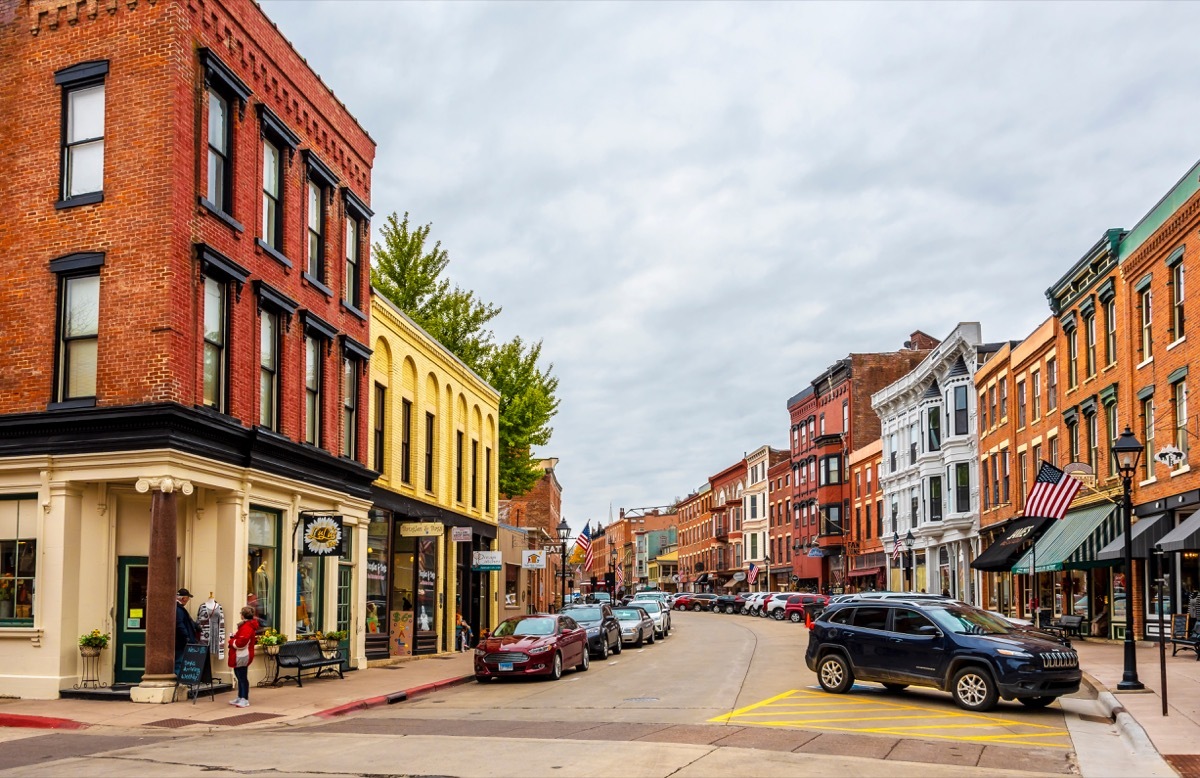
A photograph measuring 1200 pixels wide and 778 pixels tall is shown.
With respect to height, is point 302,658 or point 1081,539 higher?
point 1081,539

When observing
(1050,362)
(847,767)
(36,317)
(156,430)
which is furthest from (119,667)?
(1050,362)

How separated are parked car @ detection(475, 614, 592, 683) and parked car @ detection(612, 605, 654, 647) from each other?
36.4 ft

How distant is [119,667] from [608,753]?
1096 cm

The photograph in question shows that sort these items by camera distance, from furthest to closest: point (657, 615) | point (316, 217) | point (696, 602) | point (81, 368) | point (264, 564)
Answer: point (696, 602) < point (657, 615) < point (316, 217) < point (264, 564) < point (81, 368)

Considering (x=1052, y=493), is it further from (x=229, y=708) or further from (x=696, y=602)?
(x=696, y=602)

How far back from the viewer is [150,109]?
21156mm

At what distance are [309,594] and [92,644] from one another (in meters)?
6.24

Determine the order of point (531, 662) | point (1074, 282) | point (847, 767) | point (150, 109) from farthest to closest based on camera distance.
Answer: point (1074, 282) → point (531, 662) → point (150, 109) → point (847, 767)

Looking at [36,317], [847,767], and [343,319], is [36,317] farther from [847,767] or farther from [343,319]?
[847,767]

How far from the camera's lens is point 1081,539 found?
35688 mm

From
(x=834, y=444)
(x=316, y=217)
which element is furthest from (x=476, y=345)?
(x=834, y=444)

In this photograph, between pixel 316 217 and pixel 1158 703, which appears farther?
pixel 316 217

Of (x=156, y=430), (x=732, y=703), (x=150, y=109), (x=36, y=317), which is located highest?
(x=150, y=109)

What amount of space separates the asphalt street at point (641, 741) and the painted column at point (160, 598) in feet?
10.8
